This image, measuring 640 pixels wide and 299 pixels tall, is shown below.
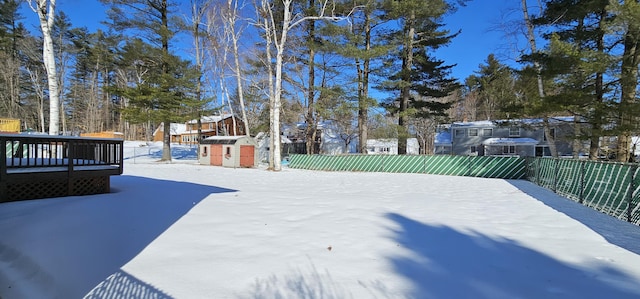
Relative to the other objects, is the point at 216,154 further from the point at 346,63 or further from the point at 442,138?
the point at 442,138

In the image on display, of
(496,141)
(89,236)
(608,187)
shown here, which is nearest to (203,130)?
(496,141)

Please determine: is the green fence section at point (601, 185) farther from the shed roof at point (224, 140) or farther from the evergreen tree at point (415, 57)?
the shed roof at point (224, 140)

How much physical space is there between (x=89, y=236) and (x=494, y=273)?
4983 mm

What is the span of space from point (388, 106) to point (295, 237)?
17506 millimetres

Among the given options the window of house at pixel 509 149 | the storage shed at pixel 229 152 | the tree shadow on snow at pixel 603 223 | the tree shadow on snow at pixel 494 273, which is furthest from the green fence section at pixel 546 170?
the window of house at pixel 509 149

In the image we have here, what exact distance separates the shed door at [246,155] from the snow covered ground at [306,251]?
13.3 m

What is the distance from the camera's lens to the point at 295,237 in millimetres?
4293

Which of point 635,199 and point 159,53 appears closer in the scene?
point 635,199

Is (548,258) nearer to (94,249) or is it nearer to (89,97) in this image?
(94,249)

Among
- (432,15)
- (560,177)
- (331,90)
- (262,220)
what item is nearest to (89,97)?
(331,90)

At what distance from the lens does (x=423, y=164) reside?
17234 mm

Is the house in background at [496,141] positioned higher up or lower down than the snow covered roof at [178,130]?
lower down

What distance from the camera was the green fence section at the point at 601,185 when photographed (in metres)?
5.59

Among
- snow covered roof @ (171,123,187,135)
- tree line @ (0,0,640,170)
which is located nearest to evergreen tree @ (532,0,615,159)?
tree line @ (0,0,640,170)
